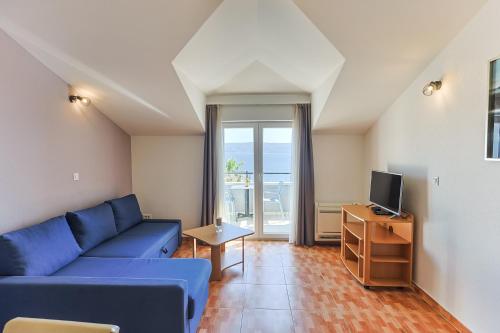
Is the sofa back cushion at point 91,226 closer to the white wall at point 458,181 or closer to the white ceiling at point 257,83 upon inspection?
the white ceiling at point 257,83

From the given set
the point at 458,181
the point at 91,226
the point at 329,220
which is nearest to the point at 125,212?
the point at 91,226

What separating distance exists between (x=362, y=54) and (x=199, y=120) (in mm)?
2315

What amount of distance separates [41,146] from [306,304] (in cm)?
310

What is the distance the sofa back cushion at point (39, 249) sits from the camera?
6.43ft

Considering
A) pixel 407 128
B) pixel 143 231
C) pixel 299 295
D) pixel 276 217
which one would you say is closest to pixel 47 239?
pixel 143 231

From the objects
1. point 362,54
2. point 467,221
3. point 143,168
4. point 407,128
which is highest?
point 362,54

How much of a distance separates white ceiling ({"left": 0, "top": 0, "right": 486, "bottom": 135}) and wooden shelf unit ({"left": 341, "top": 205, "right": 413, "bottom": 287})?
1482 millimetres

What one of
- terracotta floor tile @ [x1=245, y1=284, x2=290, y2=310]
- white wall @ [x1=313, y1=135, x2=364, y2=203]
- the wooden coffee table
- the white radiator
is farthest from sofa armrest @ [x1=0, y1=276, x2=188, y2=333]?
white wall @ [x1=313, y1=135, x2=364, y2=203]

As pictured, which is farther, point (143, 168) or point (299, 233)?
point (143, 168)

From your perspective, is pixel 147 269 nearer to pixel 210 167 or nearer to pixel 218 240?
pixel 218 240

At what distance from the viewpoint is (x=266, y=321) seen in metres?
2.22

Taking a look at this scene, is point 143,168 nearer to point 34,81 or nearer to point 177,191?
point 177,191

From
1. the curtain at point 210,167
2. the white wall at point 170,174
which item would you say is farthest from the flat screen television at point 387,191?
the white wall at point 170,174

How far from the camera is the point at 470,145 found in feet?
6.54
